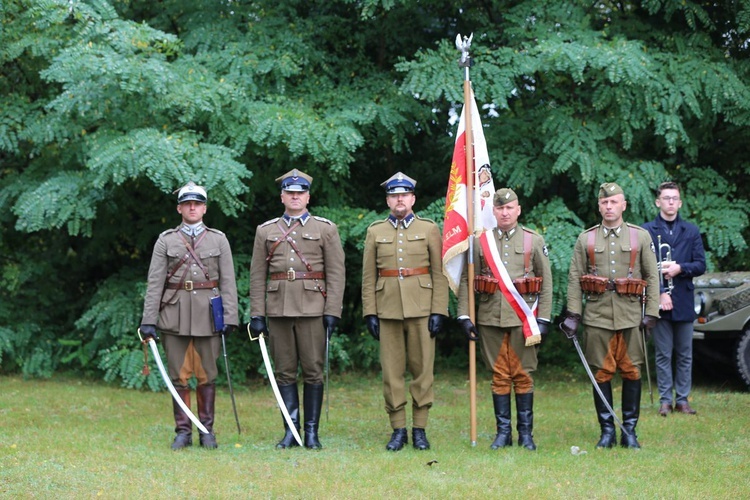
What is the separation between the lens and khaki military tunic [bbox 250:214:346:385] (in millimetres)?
6656

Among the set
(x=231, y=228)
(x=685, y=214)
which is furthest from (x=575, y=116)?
(x=231, y=228)

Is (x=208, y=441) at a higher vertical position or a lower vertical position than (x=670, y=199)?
lower

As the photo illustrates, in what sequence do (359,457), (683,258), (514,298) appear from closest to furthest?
(359,457) → (514,298) → (683,258)

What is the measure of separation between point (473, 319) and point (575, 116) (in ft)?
12.5

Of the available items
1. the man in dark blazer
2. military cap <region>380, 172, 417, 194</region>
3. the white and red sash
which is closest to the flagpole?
the white and red sash

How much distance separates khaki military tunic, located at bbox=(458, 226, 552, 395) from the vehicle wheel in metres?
3.13

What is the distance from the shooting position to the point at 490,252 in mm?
6555

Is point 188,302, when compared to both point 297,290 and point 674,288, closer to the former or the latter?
point 297,290

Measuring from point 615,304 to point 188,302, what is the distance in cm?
316

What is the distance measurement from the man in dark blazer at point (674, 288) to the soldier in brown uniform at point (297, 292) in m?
2.90

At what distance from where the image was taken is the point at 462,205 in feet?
22.3

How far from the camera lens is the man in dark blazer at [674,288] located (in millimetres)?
7617

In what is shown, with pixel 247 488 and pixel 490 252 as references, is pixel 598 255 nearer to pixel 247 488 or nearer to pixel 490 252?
pixel 490 252

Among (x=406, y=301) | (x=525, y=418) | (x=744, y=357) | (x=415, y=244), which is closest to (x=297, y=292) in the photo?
(x=406, y=301)
